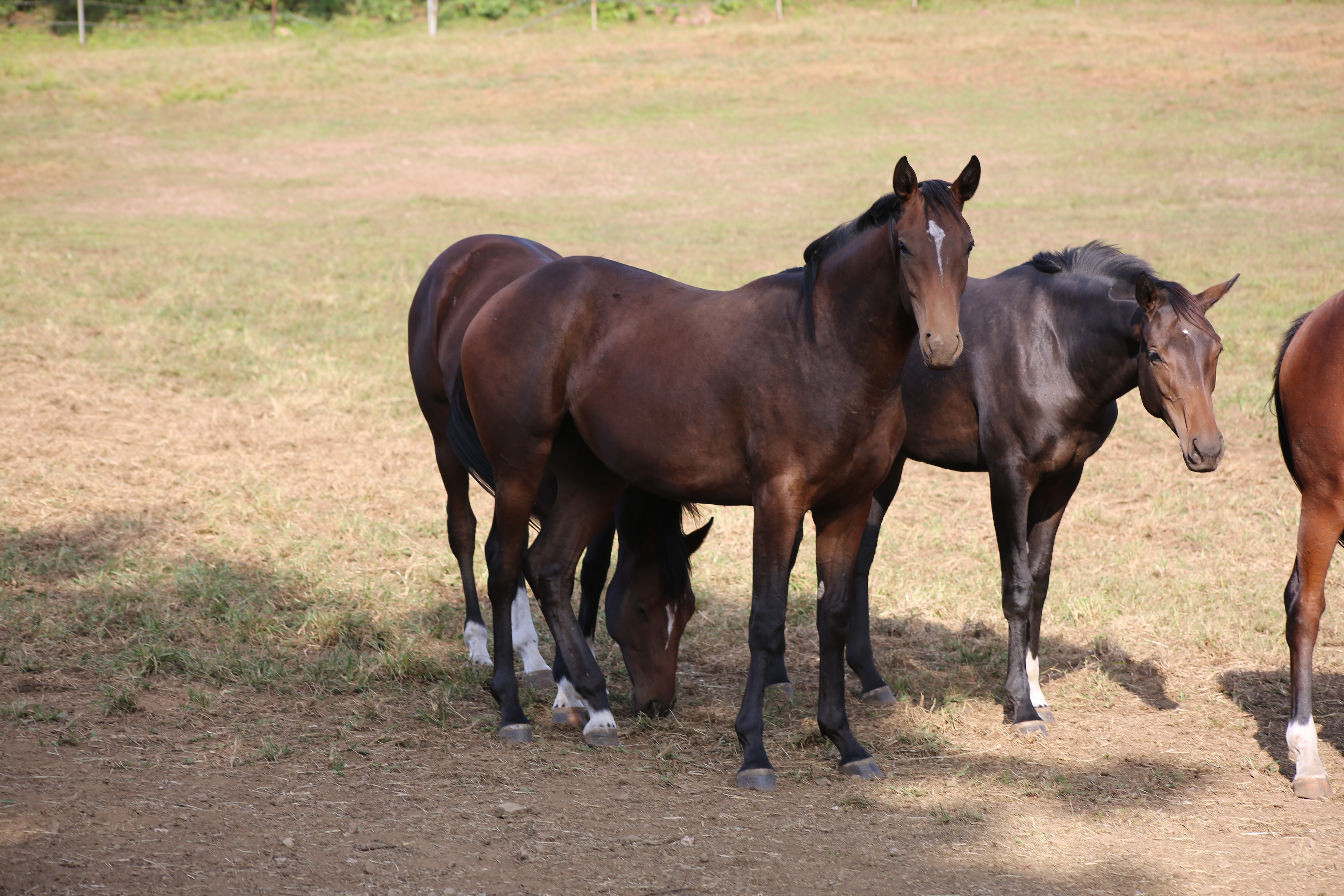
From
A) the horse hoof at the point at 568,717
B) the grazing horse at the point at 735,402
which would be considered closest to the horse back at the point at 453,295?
the grazing horse at the point at 735,402

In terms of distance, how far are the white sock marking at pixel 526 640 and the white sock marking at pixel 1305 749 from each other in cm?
337

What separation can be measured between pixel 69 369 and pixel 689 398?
835 cm

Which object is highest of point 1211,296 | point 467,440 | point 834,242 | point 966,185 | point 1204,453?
point 966,185

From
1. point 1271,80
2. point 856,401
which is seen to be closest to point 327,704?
point 856,401

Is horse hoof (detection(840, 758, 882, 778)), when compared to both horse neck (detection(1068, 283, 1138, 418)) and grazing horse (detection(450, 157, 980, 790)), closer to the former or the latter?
grazing horse (detection(450, 157, 980, 790))

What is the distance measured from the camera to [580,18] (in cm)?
3400

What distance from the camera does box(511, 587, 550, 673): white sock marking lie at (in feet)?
20.2

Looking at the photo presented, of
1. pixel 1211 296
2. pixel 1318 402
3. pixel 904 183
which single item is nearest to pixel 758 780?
pixel 904 183

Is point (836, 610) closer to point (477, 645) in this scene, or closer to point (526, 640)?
point (526, 640)

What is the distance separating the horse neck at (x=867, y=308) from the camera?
455 cm

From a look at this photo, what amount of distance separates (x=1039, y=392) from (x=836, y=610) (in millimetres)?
1522

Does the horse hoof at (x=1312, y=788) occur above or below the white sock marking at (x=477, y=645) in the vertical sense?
above

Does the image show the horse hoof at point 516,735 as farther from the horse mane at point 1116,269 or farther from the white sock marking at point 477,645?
the horse mane at point 1116,269

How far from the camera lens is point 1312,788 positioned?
15.5 ft
